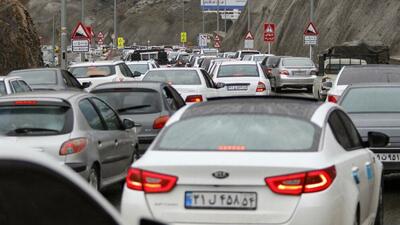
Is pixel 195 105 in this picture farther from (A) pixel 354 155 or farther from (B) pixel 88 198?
(B) pixel 88 198

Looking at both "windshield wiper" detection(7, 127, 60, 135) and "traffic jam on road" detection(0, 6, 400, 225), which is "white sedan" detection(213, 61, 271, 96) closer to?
"traffic jam on road" detection(0, 6, 400, 225)

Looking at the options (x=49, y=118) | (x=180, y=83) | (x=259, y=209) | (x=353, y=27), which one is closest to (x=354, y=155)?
(x=259, y=209)

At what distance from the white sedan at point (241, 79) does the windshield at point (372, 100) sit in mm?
11464

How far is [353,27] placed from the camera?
196 feet

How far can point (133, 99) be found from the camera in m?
14.2

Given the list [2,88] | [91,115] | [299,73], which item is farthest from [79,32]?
[91,115]

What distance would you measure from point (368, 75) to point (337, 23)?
45.8m

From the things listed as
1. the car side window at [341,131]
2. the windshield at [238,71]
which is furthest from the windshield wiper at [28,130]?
the windshield at [238,71]

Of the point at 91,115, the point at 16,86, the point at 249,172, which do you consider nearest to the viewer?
the point at 249,172

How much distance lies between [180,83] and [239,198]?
1458 centimetres

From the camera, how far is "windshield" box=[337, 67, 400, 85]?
1784 cm

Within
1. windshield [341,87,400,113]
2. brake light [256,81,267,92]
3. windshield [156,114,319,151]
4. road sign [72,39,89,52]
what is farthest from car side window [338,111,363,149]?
road sign [72,39,89,52]

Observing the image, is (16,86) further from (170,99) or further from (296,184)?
(296,184)

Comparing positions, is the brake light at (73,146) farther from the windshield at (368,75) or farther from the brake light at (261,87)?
the brake light at (261,87)
